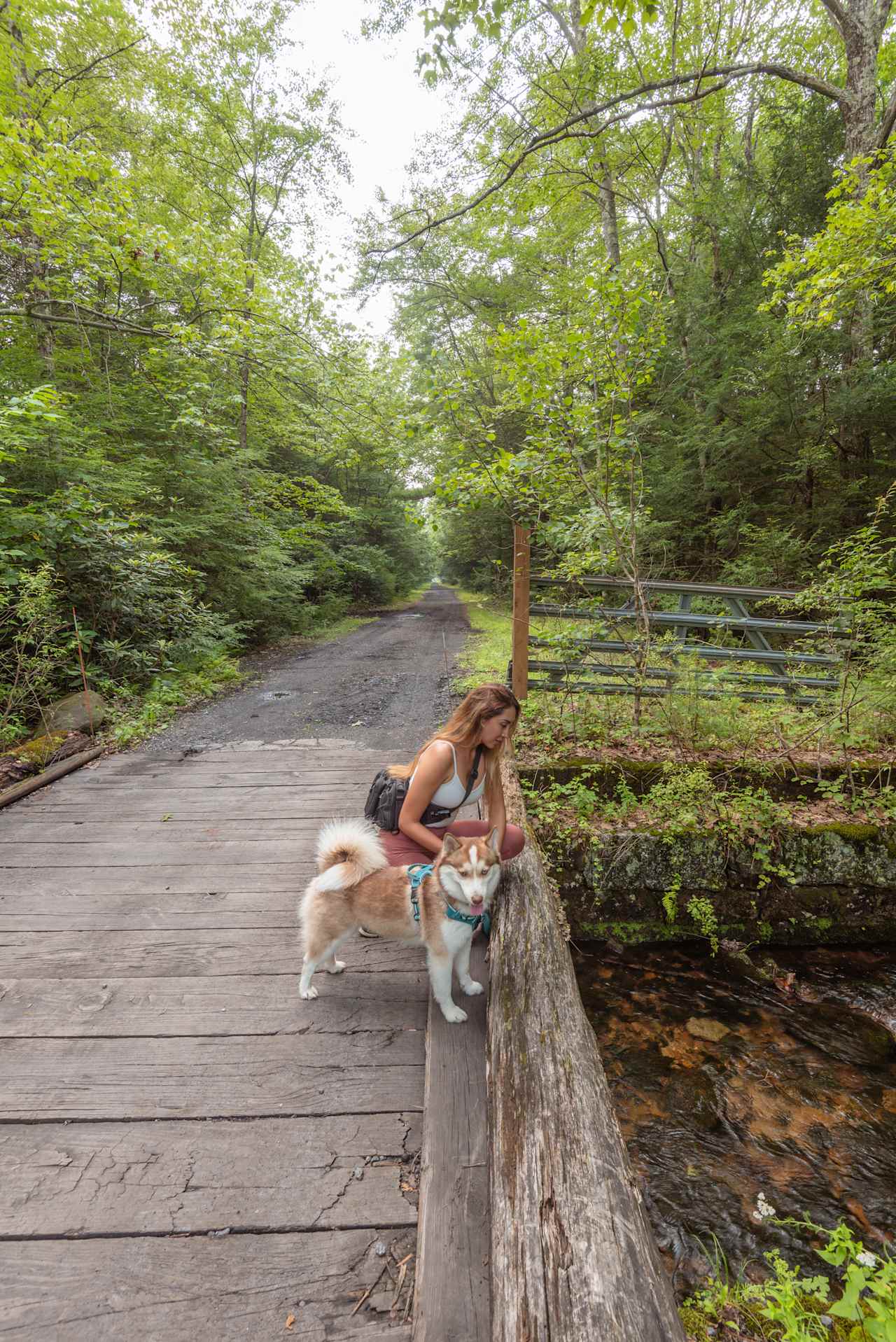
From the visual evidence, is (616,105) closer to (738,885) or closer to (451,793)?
(451,793)

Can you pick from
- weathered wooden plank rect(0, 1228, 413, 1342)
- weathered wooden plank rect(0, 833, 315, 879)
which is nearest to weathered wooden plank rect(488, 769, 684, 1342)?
weathered wooden plank rect(0, 1228, 413, 1342)

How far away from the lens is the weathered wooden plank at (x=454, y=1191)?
121 cm

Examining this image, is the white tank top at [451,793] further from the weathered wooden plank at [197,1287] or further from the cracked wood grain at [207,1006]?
the weathered wooden plank at [197,1287]

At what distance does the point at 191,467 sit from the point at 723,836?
9.27 m

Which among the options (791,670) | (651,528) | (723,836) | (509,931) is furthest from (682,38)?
(509,931)

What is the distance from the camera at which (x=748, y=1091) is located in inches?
105

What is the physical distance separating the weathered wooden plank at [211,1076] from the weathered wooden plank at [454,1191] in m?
0.17

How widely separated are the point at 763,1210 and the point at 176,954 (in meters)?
2.89

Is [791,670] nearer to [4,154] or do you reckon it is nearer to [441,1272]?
[441,1272]

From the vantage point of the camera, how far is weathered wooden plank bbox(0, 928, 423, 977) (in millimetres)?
2516

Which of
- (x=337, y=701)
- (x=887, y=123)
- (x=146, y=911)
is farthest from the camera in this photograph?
(x=337, y=701)

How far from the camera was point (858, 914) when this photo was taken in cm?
387

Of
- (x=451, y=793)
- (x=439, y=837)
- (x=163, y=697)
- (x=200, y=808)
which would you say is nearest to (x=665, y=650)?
(x=451, y=793)

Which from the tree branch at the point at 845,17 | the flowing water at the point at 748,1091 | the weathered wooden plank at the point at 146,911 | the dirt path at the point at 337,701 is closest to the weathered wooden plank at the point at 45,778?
the dirt path at the point at 337,701
